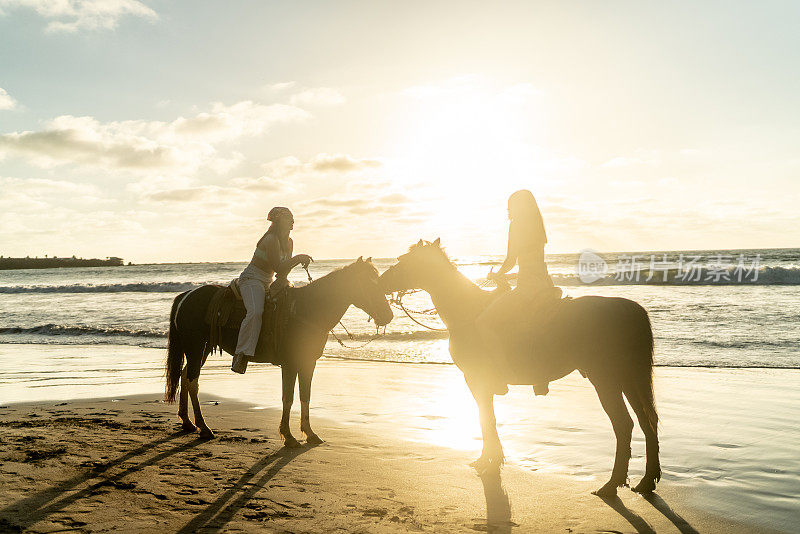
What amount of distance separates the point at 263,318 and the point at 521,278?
3508mm

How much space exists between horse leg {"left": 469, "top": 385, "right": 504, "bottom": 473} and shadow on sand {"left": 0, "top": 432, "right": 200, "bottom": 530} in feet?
11.3

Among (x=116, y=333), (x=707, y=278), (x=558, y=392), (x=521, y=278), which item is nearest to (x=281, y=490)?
(x=521, y=278)

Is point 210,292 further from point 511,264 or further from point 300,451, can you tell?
point 511,264

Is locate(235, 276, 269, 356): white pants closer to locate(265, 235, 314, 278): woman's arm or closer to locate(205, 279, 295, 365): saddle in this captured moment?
locate(205, 279, 295, 365): saddle

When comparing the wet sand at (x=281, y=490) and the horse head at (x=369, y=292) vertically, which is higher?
the horse head at (x=369, y=292)

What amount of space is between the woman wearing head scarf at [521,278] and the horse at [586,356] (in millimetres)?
167

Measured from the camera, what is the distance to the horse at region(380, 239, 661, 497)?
194 inches

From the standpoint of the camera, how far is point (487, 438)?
18.4 feet

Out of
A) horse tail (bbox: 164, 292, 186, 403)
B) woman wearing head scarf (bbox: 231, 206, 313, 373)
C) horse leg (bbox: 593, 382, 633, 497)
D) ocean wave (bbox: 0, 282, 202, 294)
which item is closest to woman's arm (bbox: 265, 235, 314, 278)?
woman wearing head scarf (bbox: 231, 206, 313, 373)

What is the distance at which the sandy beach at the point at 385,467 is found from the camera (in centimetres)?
422

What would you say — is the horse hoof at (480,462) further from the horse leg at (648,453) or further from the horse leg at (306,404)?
the horse leg at (306,404)

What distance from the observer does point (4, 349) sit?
1619 centimetres

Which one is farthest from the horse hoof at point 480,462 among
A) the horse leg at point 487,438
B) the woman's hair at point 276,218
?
the woman's hair at point 276,218

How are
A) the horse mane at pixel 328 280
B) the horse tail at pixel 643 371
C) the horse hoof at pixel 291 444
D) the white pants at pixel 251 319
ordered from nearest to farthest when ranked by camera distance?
1. the horse tail at pixel 643 371
2. the horse hoof at pixel 291 444
3. the white pants at pixel 251 319
4. the horse mane at pixel 328 280
